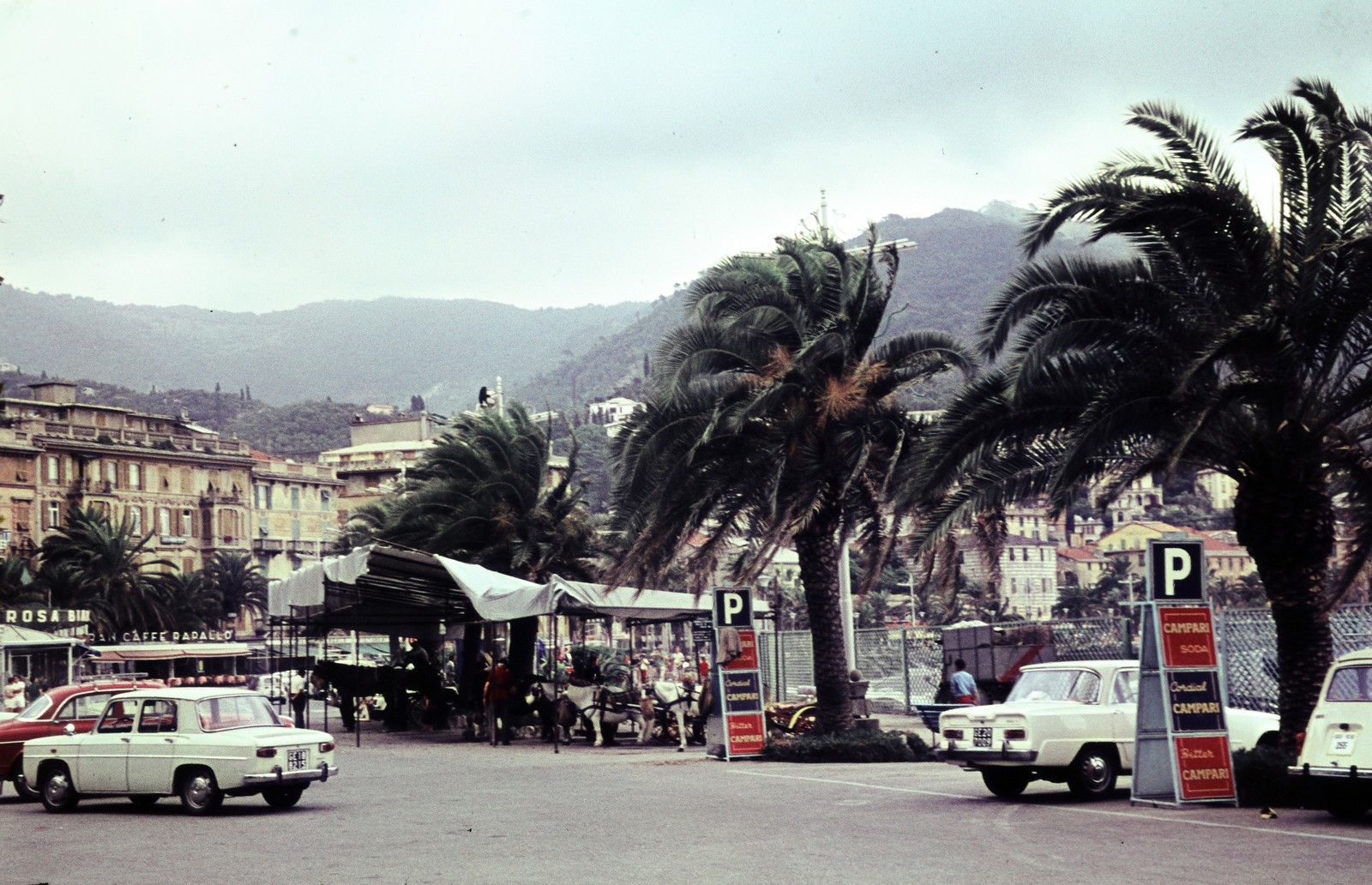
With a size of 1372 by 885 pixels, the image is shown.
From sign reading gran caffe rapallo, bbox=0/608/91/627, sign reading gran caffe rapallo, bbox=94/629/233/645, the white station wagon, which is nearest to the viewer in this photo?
the white station wagon

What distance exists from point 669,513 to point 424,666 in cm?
1524

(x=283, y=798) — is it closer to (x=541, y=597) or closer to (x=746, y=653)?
(x=746, y=653)

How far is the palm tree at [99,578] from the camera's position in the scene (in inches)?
2692

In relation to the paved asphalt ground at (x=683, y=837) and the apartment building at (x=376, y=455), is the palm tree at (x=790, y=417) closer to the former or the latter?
the paved asphalt ground at (x=683, y=837)

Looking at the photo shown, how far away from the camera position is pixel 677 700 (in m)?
26.6

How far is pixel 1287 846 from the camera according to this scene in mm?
11250

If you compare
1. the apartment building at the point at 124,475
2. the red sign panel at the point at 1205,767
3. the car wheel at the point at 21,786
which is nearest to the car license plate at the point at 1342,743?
the red sign panel at the point at 1205,767

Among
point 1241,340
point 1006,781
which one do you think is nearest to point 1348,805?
point 1006,781

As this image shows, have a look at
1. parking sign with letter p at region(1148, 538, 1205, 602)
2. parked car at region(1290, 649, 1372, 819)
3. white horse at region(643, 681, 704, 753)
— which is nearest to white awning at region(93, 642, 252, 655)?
white horse at region(643, 681, 704, 753)

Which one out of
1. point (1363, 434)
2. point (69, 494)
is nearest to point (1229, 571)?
point (69, 494)

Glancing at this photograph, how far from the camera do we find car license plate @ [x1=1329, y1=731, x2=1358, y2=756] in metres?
12.8

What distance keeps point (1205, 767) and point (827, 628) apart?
29.7 ft

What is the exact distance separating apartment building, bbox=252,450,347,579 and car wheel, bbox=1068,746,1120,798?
105 metres

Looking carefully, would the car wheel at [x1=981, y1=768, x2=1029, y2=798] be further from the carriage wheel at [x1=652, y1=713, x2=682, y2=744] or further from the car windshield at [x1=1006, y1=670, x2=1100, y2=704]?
the carriage wheel at [x1=652, y1=713, x2=682, y2=744]
